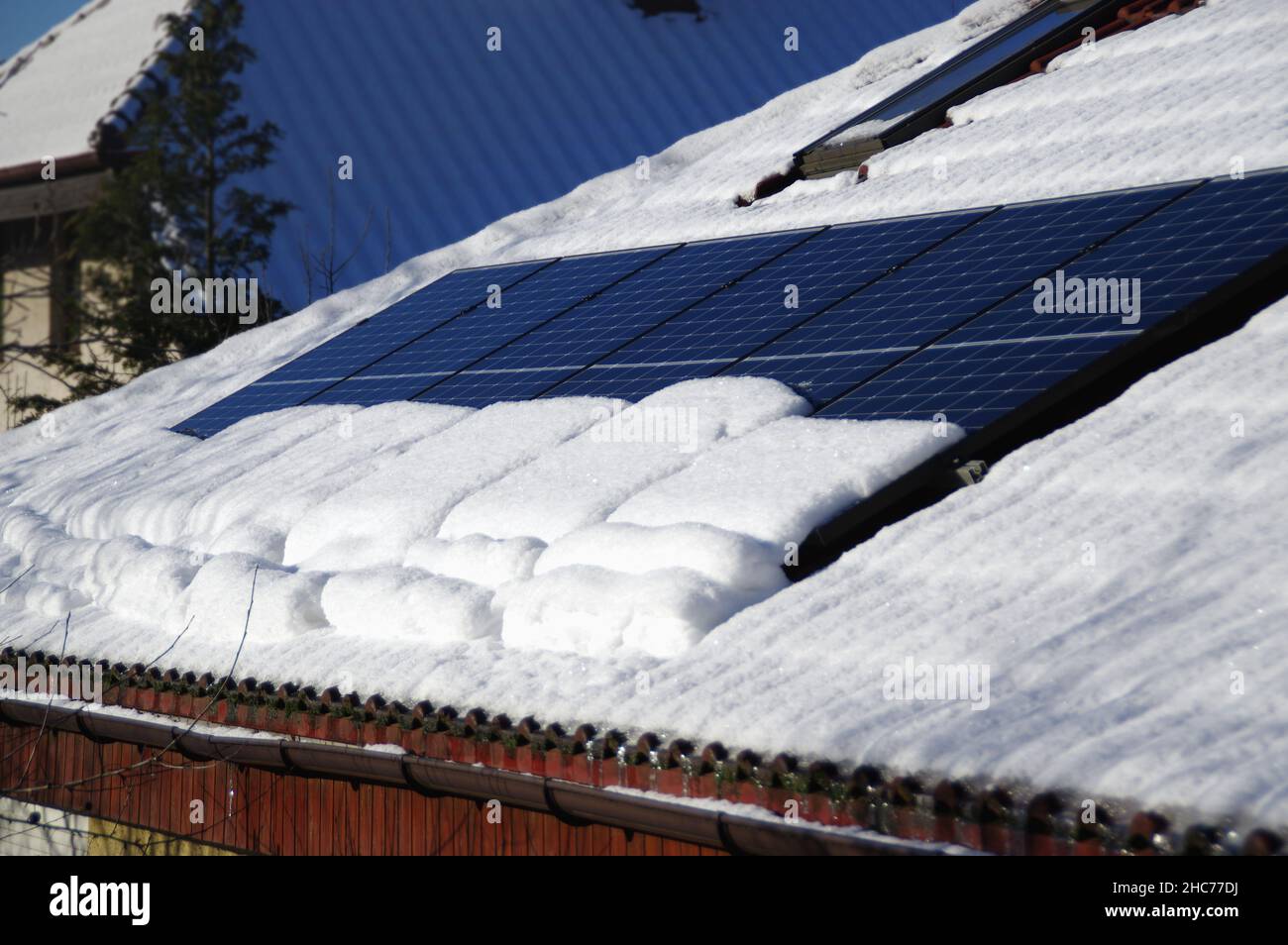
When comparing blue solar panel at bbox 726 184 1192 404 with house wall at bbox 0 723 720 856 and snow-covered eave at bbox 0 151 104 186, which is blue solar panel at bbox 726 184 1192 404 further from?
snow-covered eave at bbox 0 151 104 186

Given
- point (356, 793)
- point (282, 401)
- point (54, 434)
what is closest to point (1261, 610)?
point (356, 793)

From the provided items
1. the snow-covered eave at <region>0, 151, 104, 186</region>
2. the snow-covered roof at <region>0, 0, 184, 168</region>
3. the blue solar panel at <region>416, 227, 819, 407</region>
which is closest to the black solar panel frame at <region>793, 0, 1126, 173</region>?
the blue solar panel at <region>416, 227, 819, 407</region>

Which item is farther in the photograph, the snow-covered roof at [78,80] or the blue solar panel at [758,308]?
the snow-covered roof at [78,80]

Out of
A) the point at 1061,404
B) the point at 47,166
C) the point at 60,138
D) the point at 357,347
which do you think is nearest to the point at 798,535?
the point at 1061,404

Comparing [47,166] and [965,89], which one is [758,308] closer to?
[965,89]

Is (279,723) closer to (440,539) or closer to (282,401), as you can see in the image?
(440,539)

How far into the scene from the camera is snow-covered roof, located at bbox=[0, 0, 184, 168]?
2531 cm

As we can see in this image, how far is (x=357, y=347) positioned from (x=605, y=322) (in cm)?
325

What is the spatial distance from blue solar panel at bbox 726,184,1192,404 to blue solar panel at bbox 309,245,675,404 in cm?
309

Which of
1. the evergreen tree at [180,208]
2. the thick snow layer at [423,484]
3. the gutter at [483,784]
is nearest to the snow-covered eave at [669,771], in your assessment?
the gutter at [483,784]

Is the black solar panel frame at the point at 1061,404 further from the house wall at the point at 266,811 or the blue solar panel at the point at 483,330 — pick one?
the blue solar panel at the point at 483,330

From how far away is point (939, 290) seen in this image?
356 inches

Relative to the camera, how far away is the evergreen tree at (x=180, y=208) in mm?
24031

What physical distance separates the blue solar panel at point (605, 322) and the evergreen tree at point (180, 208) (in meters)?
13.1
